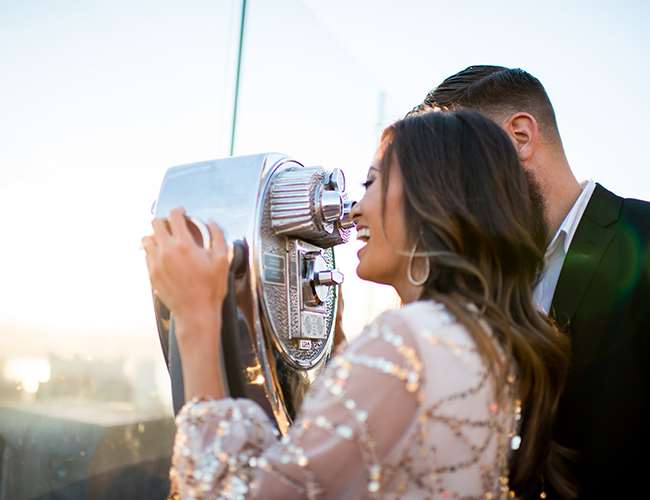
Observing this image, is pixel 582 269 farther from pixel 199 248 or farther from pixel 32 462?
pixel 32 462

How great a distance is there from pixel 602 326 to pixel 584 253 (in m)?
0.14

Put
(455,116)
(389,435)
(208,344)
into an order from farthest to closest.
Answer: (455,116)
(208,344)
(389,435)

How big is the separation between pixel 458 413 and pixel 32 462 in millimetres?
758

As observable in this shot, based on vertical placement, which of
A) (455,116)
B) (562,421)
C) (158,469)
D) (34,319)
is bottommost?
(158,469)

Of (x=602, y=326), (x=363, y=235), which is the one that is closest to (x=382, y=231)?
(x=363, y=235)

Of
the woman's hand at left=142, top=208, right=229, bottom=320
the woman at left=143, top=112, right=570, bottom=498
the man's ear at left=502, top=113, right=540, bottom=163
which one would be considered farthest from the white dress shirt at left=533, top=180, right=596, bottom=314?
the woman's hand at left=142, top=208, right=229, bottom=320

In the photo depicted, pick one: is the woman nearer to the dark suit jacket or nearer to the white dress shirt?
the dark suit jacket

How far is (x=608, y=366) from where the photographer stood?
115cm

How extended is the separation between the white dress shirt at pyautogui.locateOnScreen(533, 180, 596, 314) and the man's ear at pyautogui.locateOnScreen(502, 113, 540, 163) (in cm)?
17

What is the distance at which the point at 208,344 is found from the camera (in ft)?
2.84

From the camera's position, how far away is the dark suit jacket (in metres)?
1.13

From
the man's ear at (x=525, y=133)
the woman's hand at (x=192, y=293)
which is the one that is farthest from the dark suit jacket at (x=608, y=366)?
the woman's hand at (x=192, y=293)

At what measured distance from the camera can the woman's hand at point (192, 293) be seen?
2.79ft

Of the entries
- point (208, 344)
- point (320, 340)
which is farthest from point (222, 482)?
point (320, 340)
